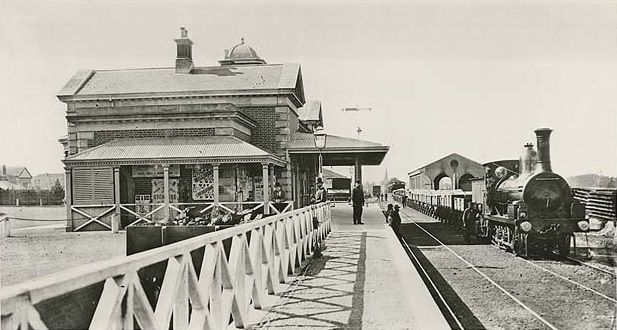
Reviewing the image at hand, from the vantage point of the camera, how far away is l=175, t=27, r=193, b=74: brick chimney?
27.2 m

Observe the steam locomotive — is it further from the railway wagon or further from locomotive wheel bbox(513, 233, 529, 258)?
the railway wagon

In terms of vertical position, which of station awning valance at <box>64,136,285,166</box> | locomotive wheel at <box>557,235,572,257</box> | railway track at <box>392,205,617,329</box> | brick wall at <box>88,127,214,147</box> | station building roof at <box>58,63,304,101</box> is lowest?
railway track at <box>392,205,617,329</box>

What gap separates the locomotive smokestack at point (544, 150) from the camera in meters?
13.8

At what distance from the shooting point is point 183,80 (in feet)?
86.3

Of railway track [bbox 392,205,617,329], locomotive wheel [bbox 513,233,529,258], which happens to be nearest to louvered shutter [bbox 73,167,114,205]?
railway track [bbox 392,205,617,329]

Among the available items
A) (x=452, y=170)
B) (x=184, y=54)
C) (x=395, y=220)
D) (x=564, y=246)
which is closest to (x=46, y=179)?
(x=452, y=170)

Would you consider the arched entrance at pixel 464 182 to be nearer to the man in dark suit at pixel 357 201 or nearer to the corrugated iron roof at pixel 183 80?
the corrugated iron roof at pixel 183 80

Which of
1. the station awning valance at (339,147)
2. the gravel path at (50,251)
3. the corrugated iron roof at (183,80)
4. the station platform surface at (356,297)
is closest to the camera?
the station platform surface at (356,297)

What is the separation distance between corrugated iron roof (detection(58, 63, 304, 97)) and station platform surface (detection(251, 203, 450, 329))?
48.3 feet

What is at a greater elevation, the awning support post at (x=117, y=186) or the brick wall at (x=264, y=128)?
the brick wall at (x=264, y=128)

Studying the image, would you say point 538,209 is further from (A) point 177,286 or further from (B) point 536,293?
(A) point 177,286

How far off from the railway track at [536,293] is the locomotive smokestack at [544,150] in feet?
7.68

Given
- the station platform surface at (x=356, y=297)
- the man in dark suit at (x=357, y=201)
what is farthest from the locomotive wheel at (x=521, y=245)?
the man in dark suit at (x=357, y=201)

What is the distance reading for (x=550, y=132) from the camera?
13.9 m
